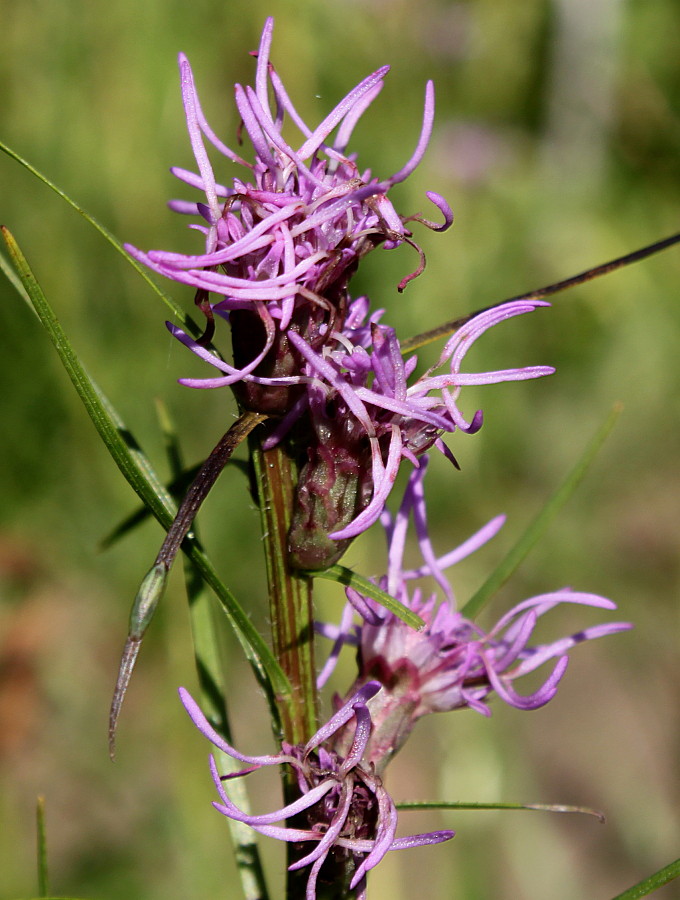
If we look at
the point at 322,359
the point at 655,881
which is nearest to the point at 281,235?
the point at 322,359

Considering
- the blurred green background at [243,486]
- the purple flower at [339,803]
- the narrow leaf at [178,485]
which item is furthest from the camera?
the blurred green background at [243,486]

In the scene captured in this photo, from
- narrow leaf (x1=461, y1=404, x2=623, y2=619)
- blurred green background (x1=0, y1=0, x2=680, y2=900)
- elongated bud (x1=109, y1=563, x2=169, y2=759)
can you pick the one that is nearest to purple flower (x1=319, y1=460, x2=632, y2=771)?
narrow leaf (x1=461, y1=404, x2=623, y2=619)

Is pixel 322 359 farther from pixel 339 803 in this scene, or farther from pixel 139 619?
pixel 339 803

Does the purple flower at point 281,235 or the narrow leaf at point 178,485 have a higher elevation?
the purple flower at point 281,235

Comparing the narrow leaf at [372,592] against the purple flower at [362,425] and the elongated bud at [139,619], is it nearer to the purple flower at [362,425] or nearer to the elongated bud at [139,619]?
the purple flower at [362,425]

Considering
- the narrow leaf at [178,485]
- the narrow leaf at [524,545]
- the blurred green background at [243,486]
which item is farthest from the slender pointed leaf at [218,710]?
the blurred green background at [243,486]

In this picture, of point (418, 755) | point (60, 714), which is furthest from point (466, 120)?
point (60, 714)

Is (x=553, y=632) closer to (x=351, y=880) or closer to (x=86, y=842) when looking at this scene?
(x=86, y=842)
